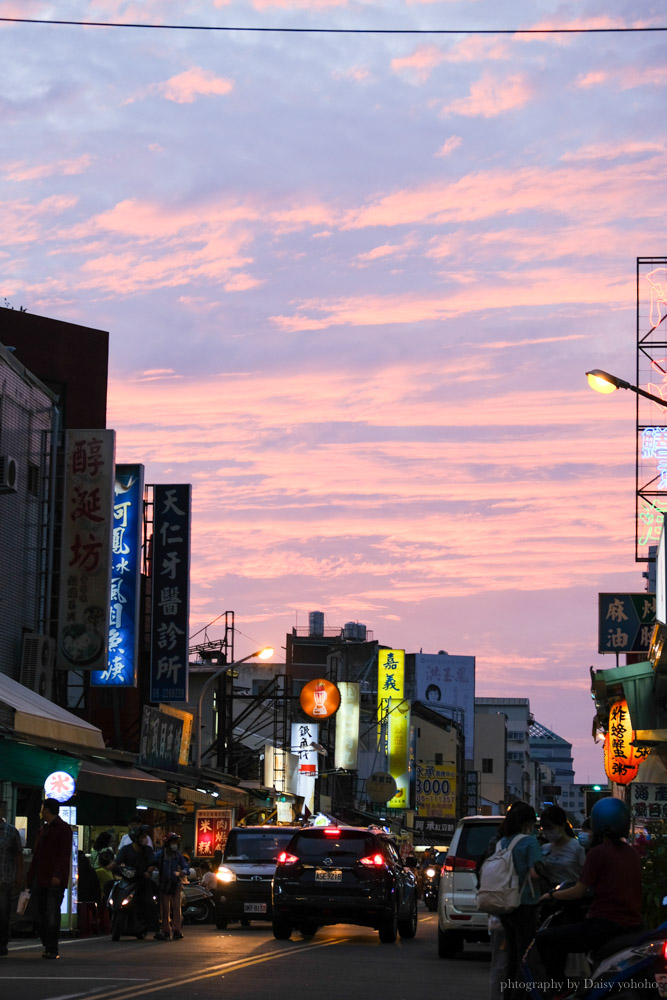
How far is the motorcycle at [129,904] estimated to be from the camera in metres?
22.9

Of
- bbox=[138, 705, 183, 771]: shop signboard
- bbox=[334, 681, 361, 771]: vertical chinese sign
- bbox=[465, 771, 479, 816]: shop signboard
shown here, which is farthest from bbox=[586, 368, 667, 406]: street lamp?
bbox=[465, 771, 479, 816]: shop signboard

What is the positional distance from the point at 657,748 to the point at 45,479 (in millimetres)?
14388

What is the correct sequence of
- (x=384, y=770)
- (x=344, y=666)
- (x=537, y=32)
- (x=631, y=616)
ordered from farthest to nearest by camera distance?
1. (x=344, y=666)
2. (x=384, y=770)
3. (x=631, y=616)
4. (x=537, y=32)

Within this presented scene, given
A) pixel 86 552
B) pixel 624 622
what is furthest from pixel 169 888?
pixel 624 622

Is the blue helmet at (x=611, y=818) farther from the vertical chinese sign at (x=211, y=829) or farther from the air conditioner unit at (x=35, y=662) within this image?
the vertical chinese sign at (x=211, y=829)

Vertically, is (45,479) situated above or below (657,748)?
above

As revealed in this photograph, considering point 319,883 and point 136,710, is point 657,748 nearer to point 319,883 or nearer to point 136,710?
point 319,883

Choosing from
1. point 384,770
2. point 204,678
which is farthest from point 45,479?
point 384,770

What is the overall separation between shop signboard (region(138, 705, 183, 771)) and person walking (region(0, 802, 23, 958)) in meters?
17.1

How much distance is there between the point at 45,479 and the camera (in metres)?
33.1

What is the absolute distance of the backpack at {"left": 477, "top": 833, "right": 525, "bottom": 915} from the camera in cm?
1208

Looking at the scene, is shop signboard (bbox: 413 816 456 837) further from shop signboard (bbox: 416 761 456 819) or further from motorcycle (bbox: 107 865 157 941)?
motorcycle (bbox: 107 865 157 941)

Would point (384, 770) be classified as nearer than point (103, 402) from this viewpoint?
No

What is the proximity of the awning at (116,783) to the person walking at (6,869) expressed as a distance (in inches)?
270
